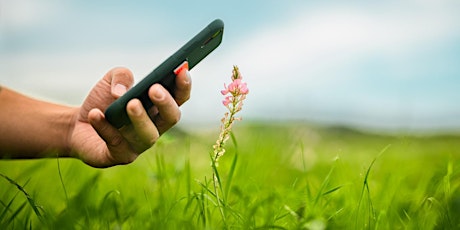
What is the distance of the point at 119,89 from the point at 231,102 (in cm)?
62

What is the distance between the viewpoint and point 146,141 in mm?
2244

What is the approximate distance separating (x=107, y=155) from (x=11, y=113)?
534mm

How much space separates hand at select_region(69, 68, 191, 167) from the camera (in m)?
2.14

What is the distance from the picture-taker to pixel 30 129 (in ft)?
8.84

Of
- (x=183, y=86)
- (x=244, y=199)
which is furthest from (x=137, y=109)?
(x=244, y=199)

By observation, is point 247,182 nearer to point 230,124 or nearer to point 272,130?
point 230,124

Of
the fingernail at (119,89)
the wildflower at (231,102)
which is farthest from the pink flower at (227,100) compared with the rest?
the fingernail at (119,89)

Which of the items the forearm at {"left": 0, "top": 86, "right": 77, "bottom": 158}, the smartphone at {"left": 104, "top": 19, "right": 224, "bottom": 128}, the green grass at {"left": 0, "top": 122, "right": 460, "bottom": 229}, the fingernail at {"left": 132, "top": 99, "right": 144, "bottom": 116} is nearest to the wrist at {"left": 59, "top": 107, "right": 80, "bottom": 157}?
the forearm at {"left": 0, "top": 86, "right": 77, "bottom": 158}

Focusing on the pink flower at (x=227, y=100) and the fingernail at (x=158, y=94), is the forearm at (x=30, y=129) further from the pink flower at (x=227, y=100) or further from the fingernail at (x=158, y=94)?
the pink flower at (x=227, y=100)

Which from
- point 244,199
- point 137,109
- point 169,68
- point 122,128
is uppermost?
point 169,68

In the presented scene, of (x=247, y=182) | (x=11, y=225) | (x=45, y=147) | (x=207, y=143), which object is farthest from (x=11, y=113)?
(x=207, y=143)

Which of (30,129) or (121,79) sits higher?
(121,79)

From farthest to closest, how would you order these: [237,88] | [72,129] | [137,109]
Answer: [72,129] → [137,109] → [237,88]

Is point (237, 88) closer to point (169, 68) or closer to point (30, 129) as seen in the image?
point (169, 68)
